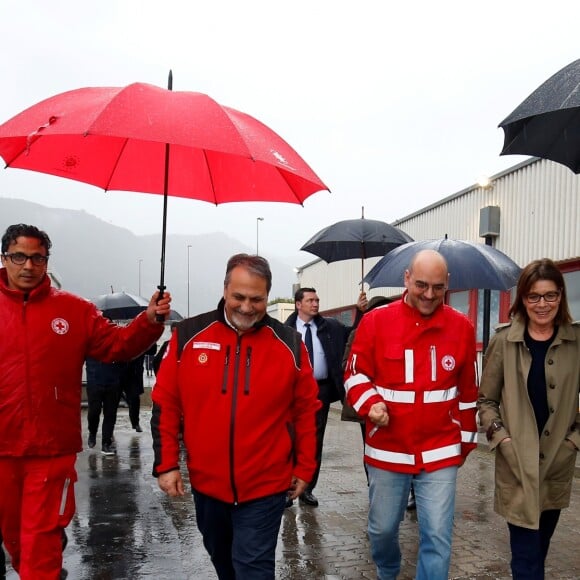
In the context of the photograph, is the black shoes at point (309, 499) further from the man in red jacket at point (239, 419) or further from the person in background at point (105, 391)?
the person in background at point (105, 391)

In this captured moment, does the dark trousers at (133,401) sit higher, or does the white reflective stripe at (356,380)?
the white reflective stripe at (356,380)

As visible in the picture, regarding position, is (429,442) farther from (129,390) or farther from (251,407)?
(129,390)

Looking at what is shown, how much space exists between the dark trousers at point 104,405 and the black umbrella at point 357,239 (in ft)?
11.4

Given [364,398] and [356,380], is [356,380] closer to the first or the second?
[356,380]

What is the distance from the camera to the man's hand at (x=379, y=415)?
11.7 feet

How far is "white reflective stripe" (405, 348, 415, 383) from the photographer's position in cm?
368

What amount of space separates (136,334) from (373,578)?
2.29 m

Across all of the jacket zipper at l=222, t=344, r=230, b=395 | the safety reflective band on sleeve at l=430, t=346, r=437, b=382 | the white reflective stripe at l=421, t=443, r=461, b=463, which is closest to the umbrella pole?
the jacket zipper at l=222, t=344, r=230, b=395

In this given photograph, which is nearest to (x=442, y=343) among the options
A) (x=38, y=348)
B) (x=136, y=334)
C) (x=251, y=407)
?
(x=251, y=407)

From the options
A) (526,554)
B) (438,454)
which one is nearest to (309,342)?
(438,454)

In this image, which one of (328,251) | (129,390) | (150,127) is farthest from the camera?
(129,390)

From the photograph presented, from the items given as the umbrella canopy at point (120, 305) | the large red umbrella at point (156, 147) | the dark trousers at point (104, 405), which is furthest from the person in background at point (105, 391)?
the large red umbrella at point (156, 147)

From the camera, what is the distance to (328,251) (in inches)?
357

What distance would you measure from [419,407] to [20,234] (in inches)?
92.5
